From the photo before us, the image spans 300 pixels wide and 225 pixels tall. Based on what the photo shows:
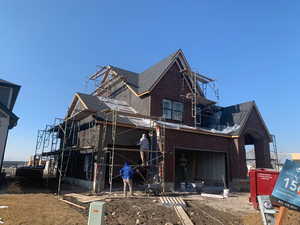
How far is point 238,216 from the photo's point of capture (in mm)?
7852

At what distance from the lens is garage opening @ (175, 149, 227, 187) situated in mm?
17781

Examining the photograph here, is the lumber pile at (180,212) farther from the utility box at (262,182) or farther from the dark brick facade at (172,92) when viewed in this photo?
the dark brick facade at (172,92)

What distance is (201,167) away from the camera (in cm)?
1953

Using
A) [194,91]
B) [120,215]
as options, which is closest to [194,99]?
[194,91]

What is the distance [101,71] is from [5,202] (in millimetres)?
18067

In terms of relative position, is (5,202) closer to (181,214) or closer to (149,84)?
(181,214)

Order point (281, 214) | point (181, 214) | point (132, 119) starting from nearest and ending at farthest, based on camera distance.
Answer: point (281, 214)
point (181, 214)
point (132, 119)

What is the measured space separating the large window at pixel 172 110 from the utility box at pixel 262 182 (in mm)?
9597

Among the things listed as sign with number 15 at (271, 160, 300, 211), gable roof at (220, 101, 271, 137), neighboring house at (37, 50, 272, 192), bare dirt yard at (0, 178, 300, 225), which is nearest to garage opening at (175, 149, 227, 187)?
neighboring house at (37, 50, 272, 192)

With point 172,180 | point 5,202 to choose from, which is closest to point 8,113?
point 5,202

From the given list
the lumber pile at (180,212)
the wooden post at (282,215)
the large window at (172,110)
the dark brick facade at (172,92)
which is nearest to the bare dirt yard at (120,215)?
the lumber pile at (180,212)

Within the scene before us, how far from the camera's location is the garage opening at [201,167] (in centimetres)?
1778

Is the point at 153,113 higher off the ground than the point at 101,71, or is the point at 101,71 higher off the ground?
the point at 101,71

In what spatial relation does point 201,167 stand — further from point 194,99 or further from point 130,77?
point 130,77
